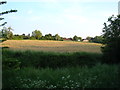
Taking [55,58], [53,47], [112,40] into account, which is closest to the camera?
[112,40]

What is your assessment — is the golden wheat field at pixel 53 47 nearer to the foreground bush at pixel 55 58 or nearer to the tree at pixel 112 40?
the foreground bush at pixel 55 58

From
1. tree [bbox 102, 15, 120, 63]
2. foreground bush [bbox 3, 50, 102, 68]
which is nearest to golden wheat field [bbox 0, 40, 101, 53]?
foreground bush [bbox 3, 50, 102, 68]

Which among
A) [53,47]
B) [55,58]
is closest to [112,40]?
[55,58]

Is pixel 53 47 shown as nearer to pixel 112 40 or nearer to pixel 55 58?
pixel 55 58

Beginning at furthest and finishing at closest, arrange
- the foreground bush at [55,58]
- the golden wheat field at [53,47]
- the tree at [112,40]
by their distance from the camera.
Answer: the golden wheat field at [53,47], the foreground bush at [55,58], the tree at [112,40]

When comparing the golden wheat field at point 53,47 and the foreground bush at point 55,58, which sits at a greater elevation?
the golden wheat field at point 53,47

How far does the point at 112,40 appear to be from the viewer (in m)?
14.0

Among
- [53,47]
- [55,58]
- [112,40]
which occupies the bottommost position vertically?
[55,58]

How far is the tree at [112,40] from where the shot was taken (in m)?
13.7

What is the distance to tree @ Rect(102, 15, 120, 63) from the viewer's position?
45.1 feet

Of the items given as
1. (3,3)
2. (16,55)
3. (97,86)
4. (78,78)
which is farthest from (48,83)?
(16,55)

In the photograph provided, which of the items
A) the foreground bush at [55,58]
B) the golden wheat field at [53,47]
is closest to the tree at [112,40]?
the foreground bush at [55,58]

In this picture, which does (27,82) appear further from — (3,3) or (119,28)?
(119,28)

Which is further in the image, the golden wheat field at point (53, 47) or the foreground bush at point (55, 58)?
the golden wheat field at point (53, 47)
